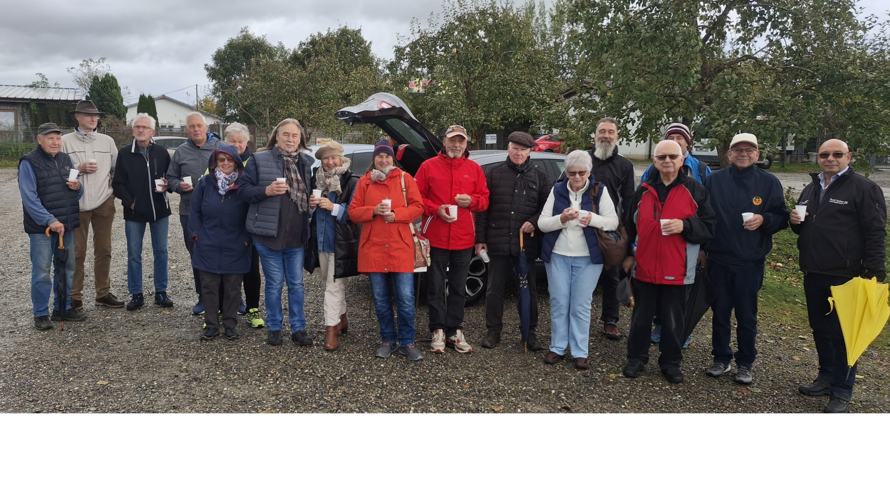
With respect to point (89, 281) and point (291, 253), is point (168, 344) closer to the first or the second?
point (291, 253)

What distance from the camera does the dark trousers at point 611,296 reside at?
5449 millimetres

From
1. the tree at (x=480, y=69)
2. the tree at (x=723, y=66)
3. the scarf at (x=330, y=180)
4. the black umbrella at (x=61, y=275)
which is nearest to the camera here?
the scarf at (x=330, y=180)

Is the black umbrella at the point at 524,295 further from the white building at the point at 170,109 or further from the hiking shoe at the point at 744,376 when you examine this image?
the white building at the point at 170,109

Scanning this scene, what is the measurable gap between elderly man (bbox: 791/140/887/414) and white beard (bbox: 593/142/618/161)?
1503 mm

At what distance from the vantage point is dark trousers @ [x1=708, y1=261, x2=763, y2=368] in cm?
427

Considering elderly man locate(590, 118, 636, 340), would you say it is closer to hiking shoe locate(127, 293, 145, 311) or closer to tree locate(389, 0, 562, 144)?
hiking shoe locate(127, 293, 145, 311)

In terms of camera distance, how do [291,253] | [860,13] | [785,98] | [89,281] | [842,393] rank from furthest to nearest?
[860,13], [785,98], [89,281], [291,253], [842,393]

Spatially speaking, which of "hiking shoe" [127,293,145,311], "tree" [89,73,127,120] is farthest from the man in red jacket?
"tree" [89,73,127,120]

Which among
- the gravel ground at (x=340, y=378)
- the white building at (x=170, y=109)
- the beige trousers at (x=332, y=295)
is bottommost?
the gravel ground at (x=340, y=378)

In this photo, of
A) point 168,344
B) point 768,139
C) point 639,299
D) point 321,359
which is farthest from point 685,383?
point 768,139

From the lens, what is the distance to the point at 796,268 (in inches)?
332

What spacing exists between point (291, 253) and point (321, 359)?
0.94 meters

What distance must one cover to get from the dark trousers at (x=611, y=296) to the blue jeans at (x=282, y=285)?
108 inches

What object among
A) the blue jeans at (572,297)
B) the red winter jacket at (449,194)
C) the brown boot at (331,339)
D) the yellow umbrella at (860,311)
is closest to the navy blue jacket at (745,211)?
the yellow umbrella at (860,311)
